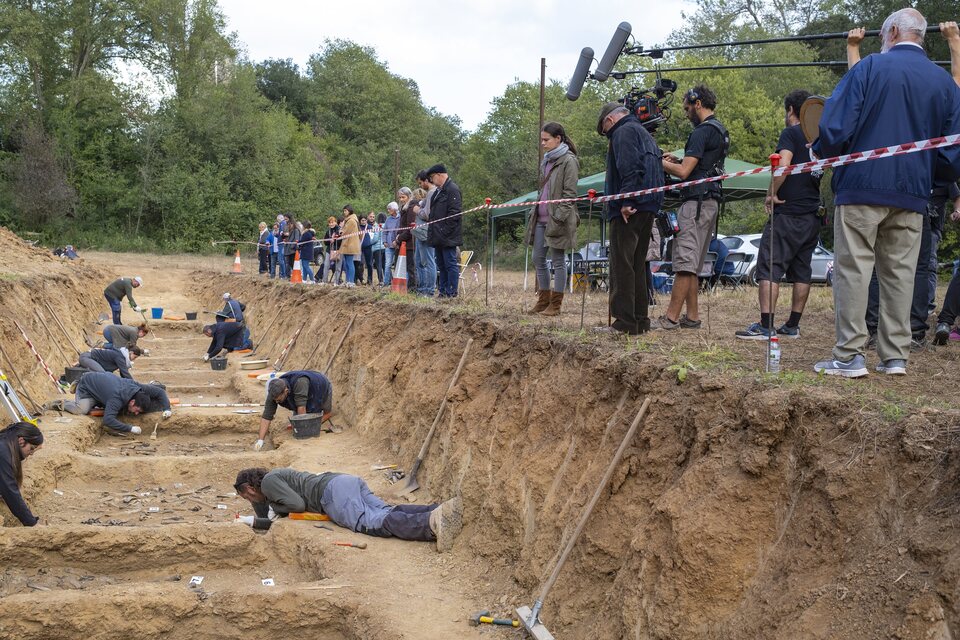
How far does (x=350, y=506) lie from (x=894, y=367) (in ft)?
15.5

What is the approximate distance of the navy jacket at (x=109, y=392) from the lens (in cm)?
1108

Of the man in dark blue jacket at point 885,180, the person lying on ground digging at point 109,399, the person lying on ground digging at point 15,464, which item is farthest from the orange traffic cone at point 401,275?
the man in dark blue jacket at point 885,180

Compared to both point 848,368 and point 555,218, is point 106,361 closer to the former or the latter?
point 555,218

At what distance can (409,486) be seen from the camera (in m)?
8.04

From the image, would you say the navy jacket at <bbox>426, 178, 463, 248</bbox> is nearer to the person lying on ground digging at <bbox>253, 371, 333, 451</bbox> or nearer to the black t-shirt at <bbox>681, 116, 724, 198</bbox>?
the person lying on ground digging at <bbox>253, 371, 333, 451</bbox>

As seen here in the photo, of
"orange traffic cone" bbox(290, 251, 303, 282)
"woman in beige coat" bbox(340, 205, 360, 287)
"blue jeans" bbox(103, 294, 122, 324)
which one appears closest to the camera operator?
"woman in beige coat" bbox(340, 205, 360, 287)

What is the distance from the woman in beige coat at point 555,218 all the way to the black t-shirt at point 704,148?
1321 millimetres

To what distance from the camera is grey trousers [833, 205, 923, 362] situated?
4.57 m

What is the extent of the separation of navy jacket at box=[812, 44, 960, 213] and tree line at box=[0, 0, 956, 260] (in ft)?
84.3

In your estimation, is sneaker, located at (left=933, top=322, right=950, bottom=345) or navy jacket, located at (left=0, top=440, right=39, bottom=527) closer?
sneaker, located at (left=933, top=322, right=950, bottom=345)

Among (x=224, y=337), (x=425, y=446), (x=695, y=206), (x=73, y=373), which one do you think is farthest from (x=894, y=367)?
(x=224, y=337)

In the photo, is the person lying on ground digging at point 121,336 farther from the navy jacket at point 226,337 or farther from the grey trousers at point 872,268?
the grey trousers at point 872,268

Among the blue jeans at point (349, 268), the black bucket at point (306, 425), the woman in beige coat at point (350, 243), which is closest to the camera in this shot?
the black bucket at point (306, 425)

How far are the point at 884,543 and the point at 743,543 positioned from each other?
784 millimetres
